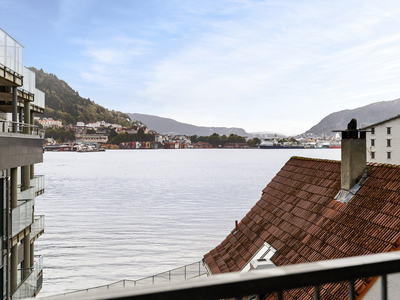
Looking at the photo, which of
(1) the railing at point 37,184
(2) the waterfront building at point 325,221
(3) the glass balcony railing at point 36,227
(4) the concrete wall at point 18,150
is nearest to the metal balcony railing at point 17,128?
(4) the concrete wall at point 18,150

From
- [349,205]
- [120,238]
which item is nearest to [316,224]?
[349,205]

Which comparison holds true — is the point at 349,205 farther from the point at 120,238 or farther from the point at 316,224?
the point at 120,238

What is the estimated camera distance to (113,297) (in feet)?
5.19

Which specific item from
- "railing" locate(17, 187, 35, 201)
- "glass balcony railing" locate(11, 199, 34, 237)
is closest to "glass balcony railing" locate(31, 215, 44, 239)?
"railing" locate(17, 187, 35, 201)

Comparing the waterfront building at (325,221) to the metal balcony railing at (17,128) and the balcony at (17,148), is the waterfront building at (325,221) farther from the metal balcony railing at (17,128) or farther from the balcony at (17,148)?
the metal balcony railing at (17,128)

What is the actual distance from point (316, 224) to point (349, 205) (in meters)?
1.47

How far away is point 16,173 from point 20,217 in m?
2.45

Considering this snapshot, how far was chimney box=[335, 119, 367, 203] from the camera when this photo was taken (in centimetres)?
1306

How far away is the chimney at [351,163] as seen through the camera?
514 inches

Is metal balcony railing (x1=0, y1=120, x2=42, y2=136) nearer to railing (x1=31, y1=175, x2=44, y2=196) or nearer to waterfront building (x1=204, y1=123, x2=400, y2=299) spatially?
railing (x1=31, y1=175, x2=44, y2=196)

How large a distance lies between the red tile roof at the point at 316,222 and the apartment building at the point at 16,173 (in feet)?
29.7

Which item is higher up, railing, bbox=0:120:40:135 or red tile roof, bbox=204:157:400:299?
railing, bbox=0:120:40:135

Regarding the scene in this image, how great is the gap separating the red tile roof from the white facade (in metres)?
64.6

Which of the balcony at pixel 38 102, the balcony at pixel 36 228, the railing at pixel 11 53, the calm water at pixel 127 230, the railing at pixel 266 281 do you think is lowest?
the calm water at pixel 127 230
